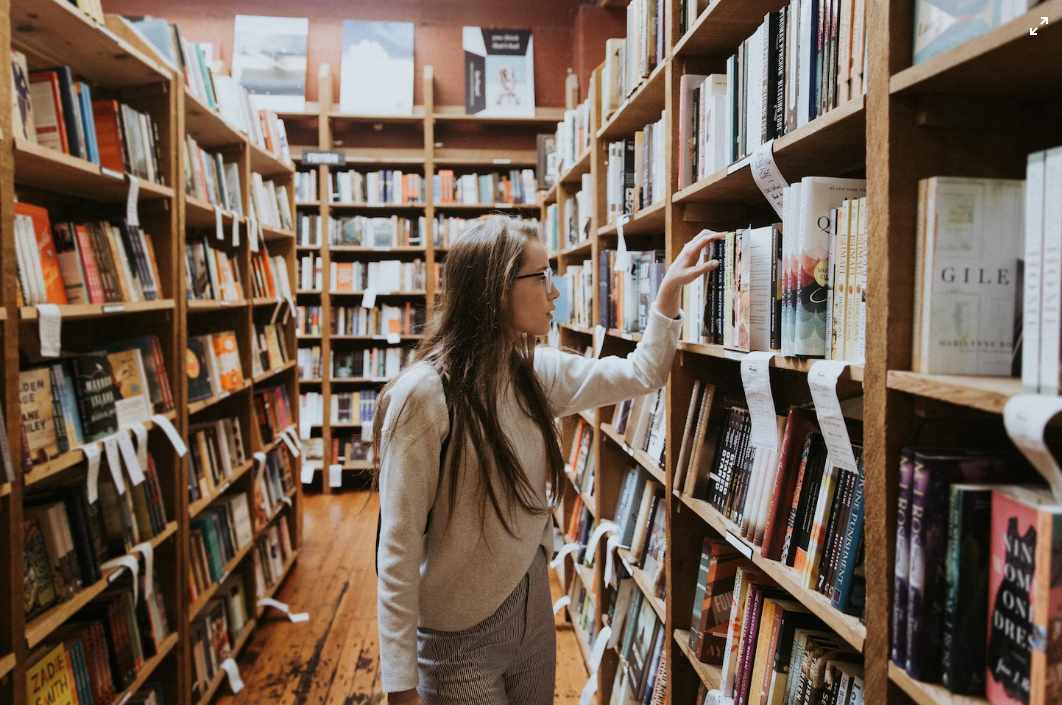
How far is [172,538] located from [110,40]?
57.3 inches

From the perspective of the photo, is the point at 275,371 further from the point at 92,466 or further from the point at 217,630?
the point at 92,466

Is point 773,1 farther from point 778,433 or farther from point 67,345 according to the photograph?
point 67,345

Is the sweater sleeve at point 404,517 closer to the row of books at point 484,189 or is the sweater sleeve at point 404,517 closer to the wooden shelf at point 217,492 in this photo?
the wooden shelf at point 217,492

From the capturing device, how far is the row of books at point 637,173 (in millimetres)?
1795

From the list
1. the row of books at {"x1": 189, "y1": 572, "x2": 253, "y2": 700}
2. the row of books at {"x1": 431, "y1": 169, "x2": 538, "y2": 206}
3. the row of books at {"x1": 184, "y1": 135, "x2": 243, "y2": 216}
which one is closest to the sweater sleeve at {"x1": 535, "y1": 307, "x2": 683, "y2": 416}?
the row of books at {"x1": 184, "y1": 135, "x2": 243, "y2": 216}

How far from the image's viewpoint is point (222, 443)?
2605 millimetres

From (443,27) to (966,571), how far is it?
19.5 feet

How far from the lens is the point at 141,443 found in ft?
6.09

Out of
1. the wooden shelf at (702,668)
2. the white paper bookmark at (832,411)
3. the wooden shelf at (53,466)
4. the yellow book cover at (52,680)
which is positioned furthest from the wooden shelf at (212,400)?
the white paper bookmark at (832,411)

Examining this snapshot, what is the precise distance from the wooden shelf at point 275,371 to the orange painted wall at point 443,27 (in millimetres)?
2937

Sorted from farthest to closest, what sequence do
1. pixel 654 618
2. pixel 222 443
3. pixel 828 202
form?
pixel 222 443 < pixel 654 618 < pixel 828 202

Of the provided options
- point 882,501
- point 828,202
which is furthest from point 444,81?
point 882,501

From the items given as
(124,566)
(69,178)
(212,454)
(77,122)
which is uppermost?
(77,122)

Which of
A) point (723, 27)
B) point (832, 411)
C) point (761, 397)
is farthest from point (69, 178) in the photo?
point (832, 411)
